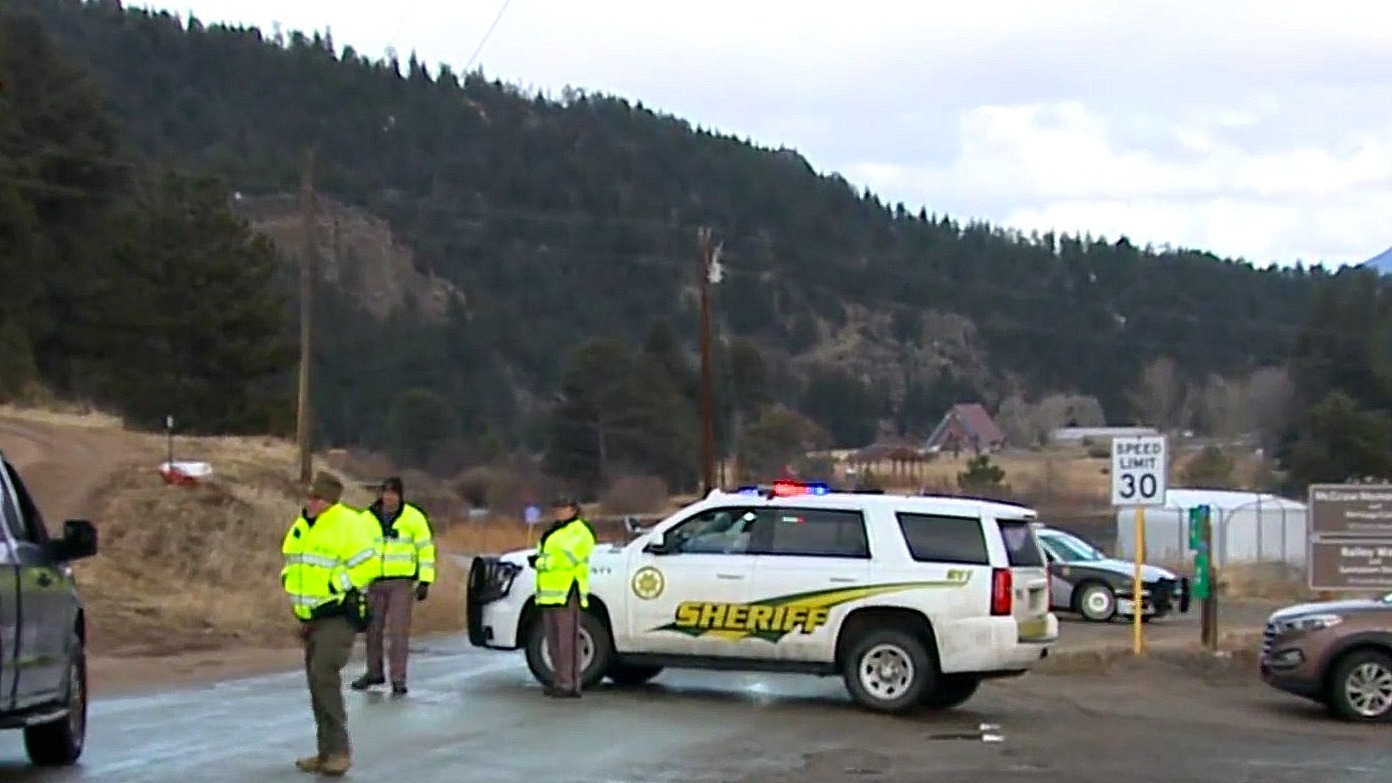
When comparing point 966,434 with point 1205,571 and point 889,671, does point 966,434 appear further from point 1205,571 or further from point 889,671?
point 889,671

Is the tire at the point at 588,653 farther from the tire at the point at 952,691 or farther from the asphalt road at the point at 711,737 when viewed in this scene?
→ the tire at the point at 952,691

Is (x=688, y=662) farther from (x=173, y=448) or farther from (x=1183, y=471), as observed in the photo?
(x=1183, y=471)

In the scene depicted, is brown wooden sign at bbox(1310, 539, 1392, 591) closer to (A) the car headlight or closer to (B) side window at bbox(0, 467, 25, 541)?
(A) the car headlight

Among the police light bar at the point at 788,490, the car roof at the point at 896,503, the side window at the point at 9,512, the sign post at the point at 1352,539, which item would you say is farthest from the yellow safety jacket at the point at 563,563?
the sign post at the point at 1352,539

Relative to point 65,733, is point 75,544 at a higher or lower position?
higher

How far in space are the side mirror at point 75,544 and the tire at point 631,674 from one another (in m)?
7.06

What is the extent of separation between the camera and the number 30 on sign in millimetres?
22844

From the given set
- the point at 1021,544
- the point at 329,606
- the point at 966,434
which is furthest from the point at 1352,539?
the point at 966,434

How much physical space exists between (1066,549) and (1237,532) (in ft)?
79.9

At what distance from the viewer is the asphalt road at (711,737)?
13.3 metres

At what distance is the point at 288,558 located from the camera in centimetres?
1312

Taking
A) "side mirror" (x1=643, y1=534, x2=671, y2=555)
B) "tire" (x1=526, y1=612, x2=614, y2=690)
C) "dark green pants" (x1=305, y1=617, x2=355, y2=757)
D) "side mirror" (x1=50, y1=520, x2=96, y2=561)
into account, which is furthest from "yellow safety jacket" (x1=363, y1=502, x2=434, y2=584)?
"side mirror" (x1=50, y1=520, x2=96, y2=561)

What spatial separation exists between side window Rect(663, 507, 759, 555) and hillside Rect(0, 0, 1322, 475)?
293ft

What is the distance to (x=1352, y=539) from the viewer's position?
2425 centimetres
